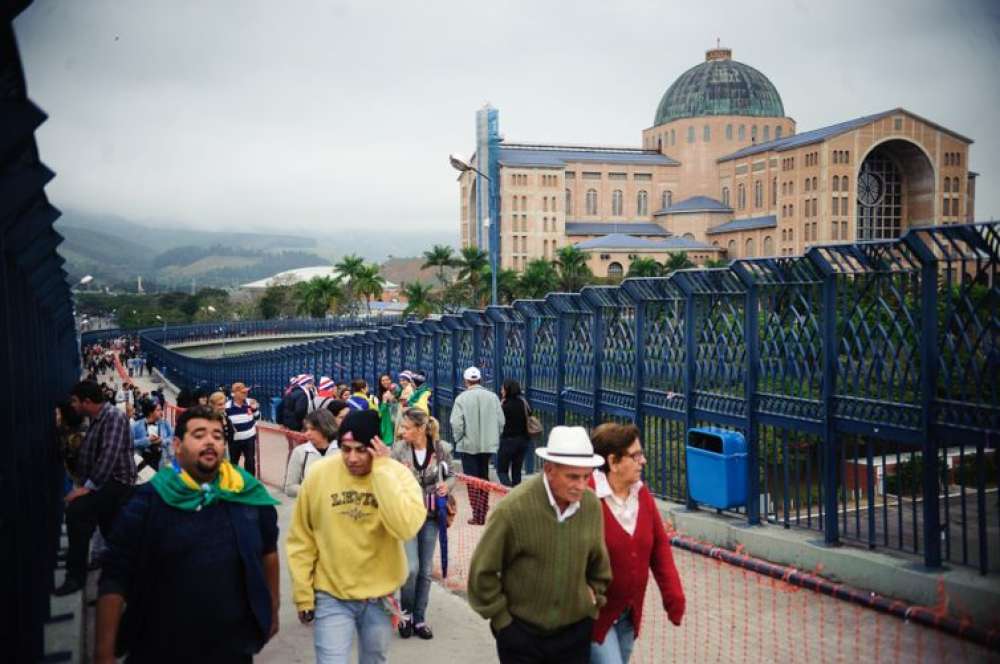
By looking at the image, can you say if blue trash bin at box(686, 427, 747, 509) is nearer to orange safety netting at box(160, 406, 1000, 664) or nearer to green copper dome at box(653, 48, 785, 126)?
orange safety netting at box(160, 406, 1000, 664)

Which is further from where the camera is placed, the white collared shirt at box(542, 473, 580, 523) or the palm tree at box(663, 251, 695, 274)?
the palm tree at box(663, 251, 695, 274)

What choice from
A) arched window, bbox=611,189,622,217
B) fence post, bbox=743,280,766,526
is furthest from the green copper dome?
fence post, bbox=743,280,766,526

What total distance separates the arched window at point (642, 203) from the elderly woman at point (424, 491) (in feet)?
399

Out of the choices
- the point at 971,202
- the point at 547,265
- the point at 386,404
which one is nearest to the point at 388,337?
the point at 386,404

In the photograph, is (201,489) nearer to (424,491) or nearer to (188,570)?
(188,570)

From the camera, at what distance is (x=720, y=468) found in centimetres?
952

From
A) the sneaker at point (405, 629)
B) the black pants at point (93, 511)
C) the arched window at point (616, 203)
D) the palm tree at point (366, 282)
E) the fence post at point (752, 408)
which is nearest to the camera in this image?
the sneaker at point (405, 629)

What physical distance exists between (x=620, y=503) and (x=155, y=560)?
2240mm

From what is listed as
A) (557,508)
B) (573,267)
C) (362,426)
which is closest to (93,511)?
(362,426)

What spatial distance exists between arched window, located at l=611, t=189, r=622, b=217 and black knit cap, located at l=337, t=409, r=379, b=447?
122 m

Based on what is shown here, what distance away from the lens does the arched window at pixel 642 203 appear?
12650 centimetres

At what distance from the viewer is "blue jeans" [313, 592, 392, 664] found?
4992 mm

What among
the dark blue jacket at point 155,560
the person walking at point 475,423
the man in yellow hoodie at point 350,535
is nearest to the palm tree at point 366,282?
the person walking at point 475,423

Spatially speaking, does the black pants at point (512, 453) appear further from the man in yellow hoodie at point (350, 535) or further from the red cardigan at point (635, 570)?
the red cardigan at point (635, 570)
